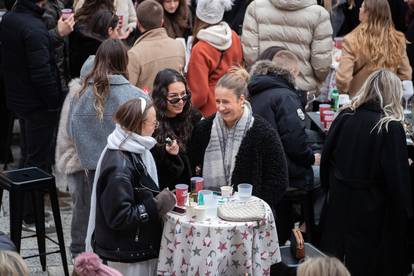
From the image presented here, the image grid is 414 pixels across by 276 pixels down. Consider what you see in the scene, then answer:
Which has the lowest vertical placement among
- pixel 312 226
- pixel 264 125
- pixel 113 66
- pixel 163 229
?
pixel 312 226

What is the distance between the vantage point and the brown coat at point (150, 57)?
732cm

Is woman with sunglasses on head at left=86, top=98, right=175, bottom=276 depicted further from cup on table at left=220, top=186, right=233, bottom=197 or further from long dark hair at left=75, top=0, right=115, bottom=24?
long dark hair at left=75, top=0, right=115, bottom=24

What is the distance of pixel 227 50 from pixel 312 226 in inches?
71.4

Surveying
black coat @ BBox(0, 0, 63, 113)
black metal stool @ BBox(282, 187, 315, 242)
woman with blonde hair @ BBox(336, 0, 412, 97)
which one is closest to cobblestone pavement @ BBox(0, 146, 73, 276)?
black coat @ BBox(0, 0, 63, 113)

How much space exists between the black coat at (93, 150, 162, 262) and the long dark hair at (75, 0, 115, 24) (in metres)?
2.73

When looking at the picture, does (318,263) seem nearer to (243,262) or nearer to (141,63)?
(243,262)

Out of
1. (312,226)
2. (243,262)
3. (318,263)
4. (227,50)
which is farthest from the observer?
(227,50)

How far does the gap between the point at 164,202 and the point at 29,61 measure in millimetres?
2386

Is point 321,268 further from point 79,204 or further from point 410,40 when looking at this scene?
point 410,40

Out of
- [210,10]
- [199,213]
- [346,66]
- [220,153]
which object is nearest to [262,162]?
[220,153]

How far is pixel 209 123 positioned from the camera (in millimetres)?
6086

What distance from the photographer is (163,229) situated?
18.2 feet

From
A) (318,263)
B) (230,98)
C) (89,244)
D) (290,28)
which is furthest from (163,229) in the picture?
(290,28)

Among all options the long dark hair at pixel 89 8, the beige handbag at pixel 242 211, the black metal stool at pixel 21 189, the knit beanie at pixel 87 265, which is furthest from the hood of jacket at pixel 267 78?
the knit beanie at pixel 87 265
